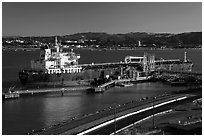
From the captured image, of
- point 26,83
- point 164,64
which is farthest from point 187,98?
point 164,64

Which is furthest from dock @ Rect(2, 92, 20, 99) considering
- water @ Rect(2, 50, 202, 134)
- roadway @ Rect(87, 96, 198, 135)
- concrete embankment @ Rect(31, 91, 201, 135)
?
roadway @ Rect(87, 96, 198, 135)

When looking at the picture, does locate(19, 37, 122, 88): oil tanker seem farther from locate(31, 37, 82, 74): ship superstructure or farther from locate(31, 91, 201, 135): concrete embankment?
locate(31, 91, 201, 135): concrete embankment

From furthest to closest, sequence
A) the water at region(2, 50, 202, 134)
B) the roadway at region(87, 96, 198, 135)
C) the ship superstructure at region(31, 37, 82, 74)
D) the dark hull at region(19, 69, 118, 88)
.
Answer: the ship superstructure at region(31, 37, 82, 74)
the dark hull at region(19, 69, 118, 88)
the water at region(2, 50, 202, 134)
the roadway at region(87, 96, 198, 135)

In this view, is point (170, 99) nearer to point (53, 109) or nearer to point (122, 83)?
point (53, 109)

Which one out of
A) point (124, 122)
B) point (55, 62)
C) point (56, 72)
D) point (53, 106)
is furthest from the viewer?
point (55, 62)

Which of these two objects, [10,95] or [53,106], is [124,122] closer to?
[53,106]

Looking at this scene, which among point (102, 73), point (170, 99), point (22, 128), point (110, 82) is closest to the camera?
point (22, 128)

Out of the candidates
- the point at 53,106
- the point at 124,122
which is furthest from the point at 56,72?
the point at 124,122

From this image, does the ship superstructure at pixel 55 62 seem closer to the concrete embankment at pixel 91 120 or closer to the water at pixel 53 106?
the water at pixel 53 106

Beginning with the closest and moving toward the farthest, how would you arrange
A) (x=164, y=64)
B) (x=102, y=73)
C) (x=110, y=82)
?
1. (x=110, y=82)
2. (x=102, y=73)
3. (x=164, y=64)
